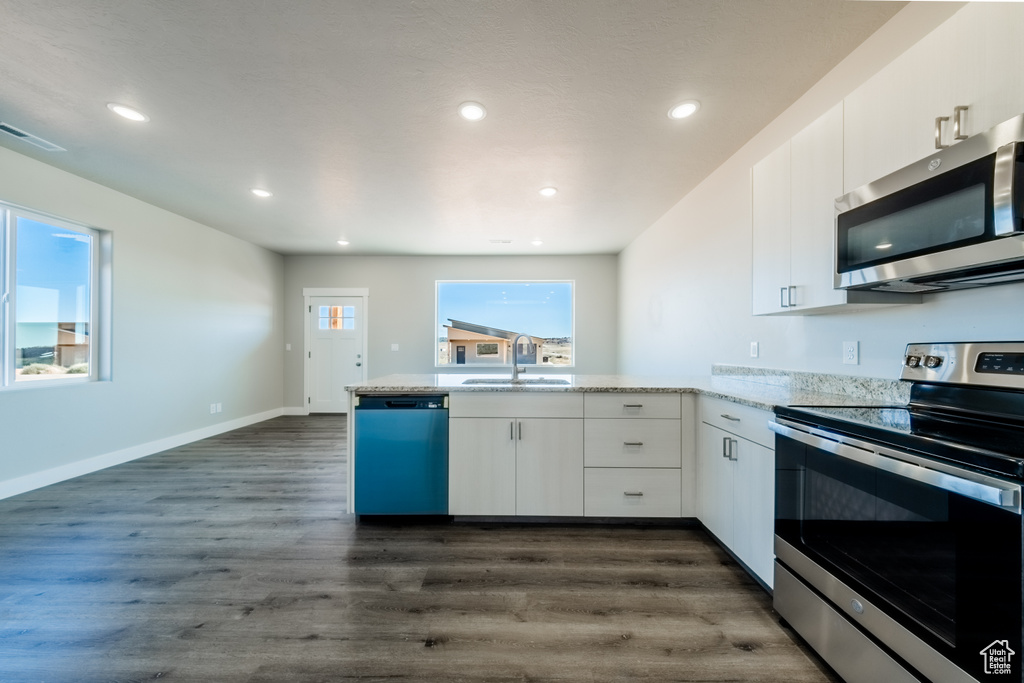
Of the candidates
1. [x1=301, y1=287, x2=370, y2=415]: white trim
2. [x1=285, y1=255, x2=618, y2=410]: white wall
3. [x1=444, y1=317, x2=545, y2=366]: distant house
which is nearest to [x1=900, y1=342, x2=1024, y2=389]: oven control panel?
[x1=285, y1=255, x2=618, y2=410]: white wall

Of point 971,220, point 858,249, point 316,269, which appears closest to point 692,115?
point 858,249

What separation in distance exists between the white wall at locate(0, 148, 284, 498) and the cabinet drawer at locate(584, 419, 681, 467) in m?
4.27

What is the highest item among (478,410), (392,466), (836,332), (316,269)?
(316,269)

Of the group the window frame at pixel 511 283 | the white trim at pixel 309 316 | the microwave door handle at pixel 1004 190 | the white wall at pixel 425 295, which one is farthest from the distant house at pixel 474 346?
the microwave door handle at pixel 1004 190

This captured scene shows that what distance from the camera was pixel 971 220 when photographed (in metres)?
1.11

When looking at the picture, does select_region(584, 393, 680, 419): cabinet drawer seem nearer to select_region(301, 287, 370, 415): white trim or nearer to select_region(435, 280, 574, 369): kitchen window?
select_region(435, 280, 574, 369): kitchen window

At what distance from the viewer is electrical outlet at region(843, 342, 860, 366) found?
1913mm

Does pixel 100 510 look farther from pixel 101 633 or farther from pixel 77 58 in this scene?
pixel 77 58

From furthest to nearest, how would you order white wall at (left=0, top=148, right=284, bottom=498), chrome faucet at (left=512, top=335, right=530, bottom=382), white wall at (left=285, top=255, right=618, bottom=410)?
white wall at (left=285, top=255, right=618, bottom=410)
white wall at (left=0, top=148, right=284, bottom=498)
chrome faucet at (left=512, top=335, right=530, bottom=382)

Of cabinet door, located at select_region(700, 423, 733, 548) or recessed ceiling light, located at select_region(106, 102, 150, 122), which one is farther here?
recessed ceiling light, located at select_region(106, 102, 150, 122)

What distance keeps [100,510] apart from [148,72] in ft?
9.12

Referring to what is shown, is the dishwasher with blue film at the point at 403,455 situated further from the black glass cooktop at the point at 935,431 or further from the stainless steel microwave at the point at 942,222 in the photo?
the stainless steel microwave at the point at 942,222

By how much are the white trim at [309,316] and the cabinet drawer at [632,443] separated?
481 cm

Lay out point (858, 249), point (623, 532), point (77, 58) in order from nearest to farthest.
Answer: point (858, 249) → point (77, 58) → point (623, 532)
